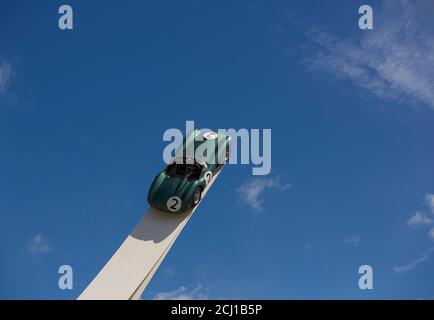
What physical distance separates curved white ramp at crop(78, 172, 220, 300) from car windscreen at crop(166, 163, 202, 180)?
1.56m

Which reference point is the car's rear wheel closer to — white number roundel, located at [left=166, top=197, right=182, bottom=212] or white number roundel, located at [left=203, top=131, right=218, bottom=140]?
white number roundel, located at [left=166, top=197, right=182, bottom=212]

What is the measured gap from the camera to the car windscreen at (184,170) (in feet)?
51.3

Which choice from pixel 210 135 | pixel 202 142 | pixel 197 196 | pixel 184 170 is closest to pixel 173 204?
pixel 197 196

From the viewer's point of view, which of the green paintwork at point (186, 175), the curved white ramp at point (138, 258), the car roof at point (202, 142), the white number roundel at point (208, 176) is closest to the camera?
the curved white ramp at point (138, 258)

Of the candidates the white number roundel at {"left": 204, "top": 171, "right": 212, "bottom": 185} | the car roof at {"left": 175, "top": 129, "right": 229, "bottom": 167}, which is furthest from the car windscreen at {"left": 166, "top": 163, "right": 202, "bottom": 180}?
the car roof at {"left": 175, "top": 129, "right": 229, "bottom": 167}

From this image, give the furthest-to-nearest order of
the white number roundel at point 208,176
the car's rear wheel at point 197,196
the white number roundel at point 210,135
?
the white number roundel at point 210,135
the white number roundel at point 208,176
the car's rear wheel at point 197,196

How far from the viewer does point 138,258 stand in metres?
12.7

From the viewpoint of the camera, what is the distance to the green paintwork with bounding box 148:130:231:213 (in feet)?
47.6

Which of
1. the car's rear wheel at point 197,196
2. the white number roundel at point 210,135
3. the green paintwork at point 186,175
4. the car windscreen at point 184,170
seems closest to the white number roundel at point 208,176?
the green paintwork at point 186,175

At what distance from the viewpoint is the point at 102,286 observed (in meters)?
11.4

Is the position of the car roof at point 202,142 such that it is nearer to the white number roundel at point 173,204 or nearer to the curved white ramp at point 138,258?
the white number roundel at point 173,204

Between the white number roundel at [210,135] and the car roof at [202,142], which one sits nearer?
the car roof at [202,142]

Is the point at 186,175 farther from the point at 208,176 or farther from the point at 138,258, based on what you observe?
the point at 138,258
